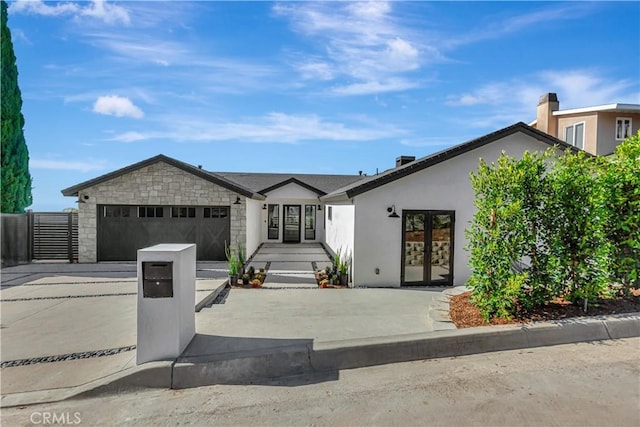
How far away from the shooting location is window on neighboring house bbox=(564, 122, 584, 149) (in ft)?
64.1

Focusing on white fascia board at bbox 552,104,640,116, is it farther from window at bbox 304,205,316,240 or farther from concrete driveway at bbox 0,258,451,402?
concrete driveway at bbox 0,258,451,402

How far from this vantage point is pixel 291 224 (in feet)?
66.9

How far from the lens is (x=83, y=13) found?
26.2ft

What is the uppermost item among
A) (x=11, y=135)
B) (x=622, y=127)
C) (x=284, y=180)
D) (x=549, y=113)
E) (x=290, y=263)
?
(x=549, y=113)

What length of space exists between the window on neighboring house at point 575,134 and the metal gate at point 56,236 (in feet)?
84.1

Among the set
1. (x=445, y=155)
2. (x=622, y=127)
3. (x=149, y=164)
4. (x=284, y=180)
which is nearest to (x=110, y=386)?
(x=445, y=155)

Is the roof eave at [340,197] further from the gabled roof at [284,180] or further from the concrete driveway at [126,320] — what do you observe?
the gabled roof at [284,180]

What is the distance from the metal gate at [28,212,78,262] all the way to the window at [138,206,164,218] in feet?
7.95

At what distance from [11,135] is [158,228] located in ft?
35.9

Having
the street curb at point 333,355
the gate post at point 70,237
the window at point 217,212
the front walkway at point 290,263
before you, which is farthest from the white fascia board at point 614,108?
the gate post at point 70,237

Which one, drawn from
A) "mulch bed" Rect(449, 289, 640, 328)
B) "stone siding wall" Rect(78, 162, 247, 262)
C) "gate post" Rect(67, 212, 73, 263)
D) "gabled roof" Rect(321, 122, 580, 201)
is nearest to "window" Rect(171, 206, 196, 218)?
"stone siding wall" Rect(78, 162, 247, 262)

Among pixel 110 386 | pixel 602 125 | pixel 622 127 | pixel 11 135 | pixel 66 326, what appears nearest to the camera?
pixel 110 386

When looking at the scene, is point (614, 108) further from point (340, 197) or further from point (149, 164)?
point (149, 164)

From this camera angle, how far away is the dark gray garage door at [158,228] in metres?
12.8
